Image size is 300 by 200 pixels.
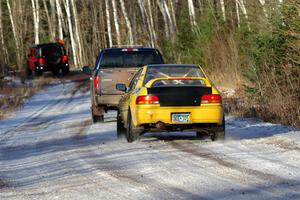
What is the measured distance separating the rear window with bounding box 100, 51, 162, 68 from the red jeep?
26.8 m

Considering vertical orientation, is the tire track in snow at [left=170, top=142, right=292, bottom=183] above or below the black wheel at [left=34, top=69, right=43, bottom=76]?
above

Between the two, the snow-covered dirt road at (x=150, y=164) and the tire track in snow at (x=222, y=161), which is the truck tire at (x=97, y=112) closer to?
the snow-covered dirt road at (x=150, y=164)

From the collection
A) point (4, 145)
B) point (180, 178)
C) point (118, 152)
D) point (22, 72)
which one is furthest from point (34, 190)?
point (22, 72)

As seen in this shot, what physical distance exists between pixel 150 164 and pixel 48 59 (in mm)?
35547

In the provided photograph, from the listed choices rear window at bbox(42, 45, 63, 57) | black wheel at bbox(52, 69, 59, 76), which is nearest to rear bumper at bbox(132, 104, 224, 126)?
rear window at bbox(42, 45, 63, 57)

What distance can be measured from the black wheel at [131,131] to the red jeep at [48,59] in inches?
1253

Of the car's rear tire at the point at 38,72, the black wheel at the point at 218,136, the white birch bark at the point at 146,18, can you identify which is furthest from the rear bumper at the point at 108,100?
the white birch bark at the point at 146,18

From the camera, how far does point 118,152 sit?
12.6 m

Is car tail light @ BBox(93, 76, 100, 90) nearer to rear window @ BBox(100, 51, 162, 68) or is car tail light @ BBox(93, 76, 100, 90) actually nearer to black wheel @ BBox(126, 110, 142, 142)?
rear window @ BBox(100, 51, 162, 68)

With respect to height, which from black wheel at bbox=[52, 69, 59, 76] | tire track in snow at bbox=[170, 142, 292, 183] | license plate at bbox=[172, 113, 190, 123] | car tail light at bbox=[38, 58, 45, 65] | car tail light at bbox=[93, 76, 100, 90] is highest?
car tail light at bbox=[93, 76, 100, 90]

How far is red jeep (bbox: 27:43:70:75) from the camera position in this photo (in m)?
45.5

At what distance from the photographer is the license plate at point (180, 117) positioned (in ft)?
43.6

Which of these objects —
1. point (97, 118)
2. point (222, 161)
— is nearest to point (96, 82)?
point (97, 118)

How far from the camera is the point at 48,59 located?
4572 cm
